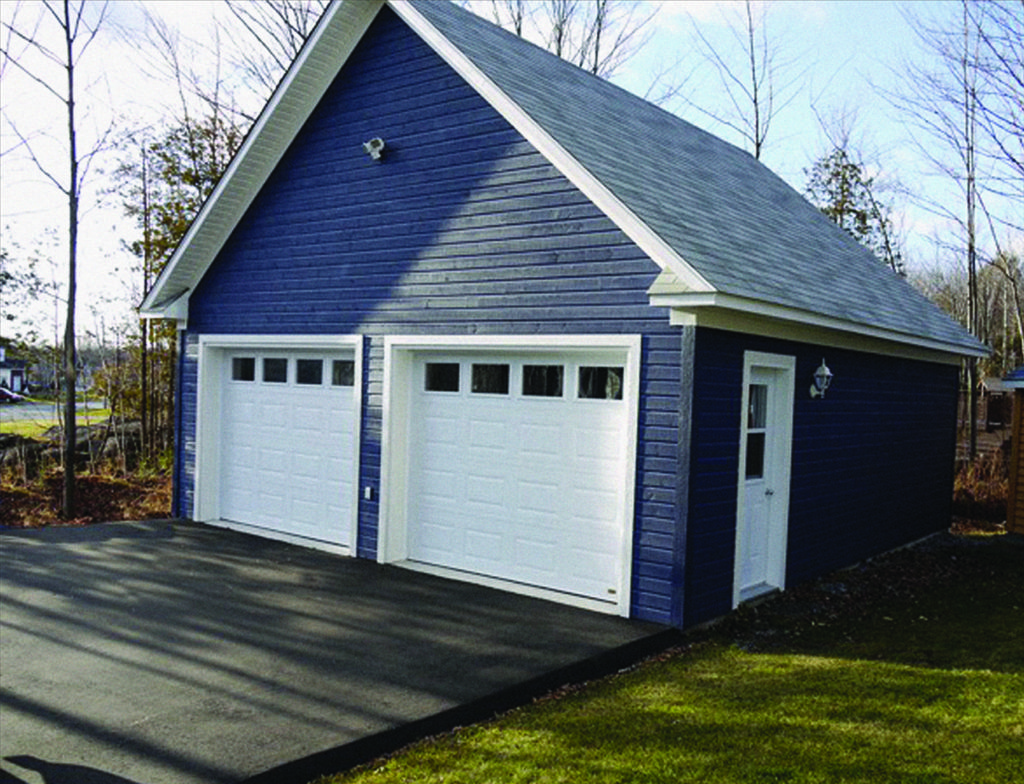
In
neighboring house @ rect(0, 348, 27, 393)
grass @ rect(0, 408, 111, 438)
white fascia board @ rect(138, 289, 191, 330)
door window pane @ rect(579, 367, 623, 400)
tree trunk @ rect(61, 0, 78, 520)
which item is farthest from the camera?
grass @ rect(0, 408, 111, 438)

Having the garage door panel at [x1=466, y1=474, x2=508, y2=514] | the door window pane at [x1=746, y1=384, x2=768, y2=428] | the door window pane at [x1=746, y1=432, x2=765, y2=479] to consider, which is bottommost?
the garage door panel at [x1=466, y1=474, x2=508, y2=514]

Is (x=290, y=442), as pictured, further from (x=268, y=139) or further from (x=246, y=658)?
(x=246, y=658)

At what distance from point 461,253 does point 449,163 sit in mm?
915

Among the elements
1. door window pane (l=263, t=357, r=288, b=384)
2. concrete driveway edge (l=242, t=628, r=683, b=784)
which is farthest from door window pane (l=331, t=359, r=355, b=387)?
concrete driveway edge (l=242, t=628, r=683, b=784)

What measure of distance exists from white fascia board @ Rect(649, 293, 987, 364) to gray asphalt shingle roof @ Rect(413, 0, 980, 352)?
0.09 metres

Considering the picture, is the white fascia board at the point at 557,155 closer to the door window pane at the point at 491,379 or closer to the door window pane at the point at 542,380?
the door window pane at the point at 542,380

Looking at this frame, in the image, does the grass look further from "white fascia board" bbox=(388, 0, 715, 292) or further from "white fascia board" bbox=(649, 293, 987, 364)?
"white fascia board" bbox=(649, 293, 987, 364)

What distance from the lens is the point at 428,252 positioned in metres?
8.81

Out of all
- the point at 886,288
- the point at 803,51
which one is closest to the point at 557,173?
the point at 886,288

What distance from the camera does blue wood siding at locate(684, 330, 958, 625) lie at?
723cm

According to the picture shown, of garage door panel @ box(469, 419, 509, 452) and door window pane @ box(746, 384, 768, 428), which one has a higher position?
door window pane @ box(746, 384, 768, 428)

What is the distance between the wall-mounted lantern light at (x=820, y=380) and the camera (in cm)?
884

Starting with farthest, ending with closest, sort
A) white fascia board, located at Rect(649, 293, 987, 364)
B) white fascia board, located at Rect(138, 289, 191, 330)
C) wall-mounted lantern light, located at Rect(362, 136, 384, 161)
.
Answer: white fascia board, located at Rect(138, 289, 191, 330) → wall-mounted lantern light, located at Rect(362, 136, 384, 161) → white fascia board, located at Rect(649, 293, 987, 364)

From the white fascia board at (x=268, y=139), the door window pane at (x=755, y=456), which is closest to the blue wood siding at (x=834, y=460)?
the door window pane at (x=755, y=456)
